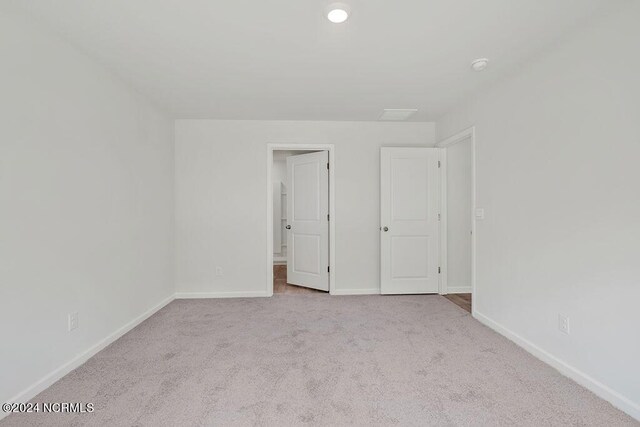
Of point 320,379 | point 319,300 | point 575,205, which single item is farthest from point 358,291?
point 575,205

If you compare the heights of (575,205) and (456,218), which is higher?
(575,205)

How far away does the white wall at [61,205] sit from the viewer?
5.68ft

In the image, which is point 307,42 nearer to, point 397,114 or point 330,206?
point 397,114

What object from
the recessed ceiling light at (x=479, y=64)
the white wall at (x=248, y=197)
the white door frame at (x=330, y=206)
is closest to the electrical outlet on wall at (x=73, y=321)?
the white wall at (x=248, y=197)

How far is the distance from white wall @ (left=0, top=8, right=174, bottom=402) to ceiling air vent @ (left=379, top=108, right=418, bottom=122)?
2794 millimetres

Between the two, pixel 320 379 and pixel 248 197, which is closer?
pixel 320 379

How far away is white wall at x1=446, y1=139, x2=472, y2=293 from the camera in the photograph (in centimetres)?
405

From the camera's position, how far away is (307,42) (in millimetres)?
2117

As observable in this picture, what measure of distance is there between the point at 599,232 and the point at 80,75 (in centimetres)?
379

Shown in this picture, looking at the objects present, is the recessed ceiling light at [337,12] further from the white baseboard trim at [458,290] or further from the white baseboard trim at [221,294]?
the white baseboard trim at [458,290]

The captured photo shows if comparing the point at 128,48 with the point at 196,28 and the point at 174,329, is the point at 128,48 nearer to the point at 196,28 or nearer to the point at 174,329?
the point at 196,28

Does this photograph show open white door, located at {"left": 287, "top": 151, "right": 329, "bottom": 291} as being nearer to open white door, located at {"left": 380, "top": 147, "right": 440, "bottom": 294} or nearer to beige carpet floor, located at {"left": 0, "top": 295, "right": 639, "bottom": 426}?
open white door, located at {"left": 380, "top": 147, "right": 440, "bottom": 294}

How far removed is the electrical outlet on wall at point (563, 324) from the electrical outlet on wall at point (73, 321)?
3.54 m

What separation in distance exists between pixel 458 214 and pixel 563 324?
2124mm
